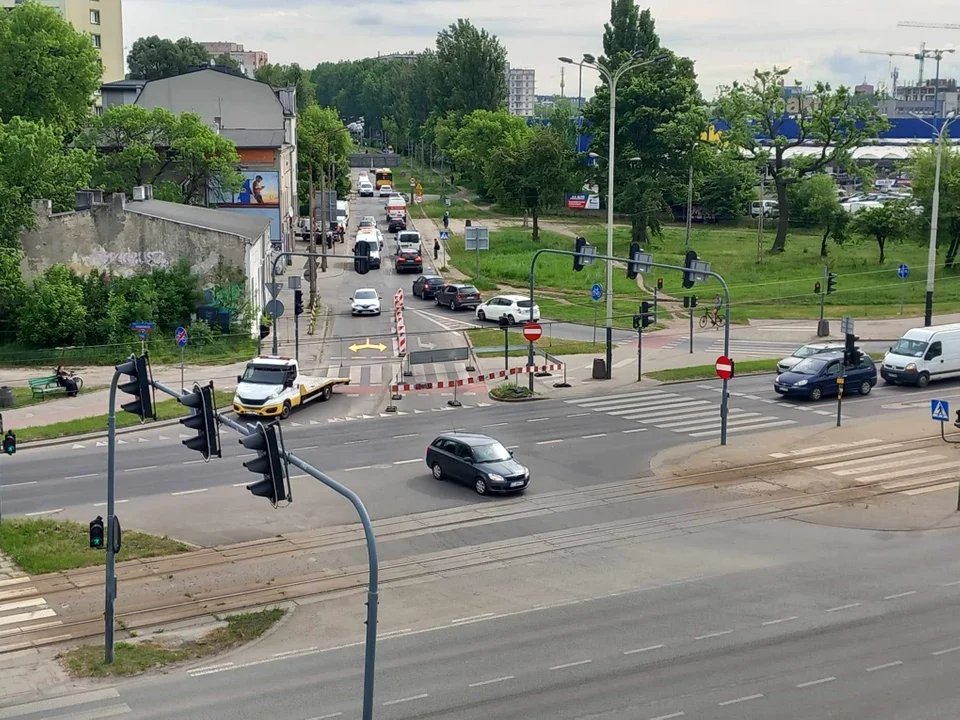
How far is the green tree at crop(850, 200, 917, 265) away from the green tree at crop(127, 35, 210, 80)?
119 m

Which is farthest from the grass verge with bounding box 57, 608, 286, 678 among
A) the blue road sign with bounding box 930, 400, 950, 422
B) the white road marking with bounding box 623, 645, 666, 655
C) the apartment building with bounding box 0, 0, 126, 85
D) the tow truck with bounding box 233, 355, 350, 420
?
the apartment building with bounding box 0, 0, 126, 85

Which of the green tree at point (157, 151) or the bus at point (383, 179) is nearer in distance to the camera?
the green tree at point (157, 151)

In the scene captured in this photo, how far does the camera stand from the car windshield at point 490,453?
29922mm

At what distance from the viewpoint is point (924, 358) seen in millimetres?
42875

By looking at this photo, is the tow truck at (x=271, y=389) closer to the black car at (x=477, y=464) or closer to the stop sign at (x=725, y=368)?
the black car at (x=477, y=464)

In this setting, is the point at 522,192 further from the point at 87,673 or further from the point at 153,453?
the point at 87,673

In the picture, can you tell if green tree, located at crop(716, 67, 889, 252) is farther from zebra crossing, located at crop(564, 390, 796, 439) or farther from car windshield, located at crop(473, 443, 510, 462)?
car windshield, located at crop(473, 443, 510, 462)

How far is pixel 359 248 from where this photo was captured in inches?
2655

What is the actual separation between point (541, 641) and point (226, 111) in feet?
223

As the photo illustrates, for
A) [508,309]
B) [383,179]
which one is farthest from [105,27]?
[508,309]

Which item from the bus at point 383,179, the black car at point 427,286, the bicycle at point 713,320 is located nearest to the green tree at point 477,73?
the bus at point 383,179

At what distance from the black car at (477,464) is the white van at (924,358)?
18.7m

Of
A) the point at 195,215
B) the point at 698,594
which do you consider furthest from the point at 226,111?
the point at 698,594

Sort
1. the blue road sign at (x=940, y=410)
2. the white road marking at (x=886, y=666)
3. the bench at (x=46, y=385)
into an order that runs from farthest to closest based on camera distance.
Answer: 1. the bench at (x=46, y=385)
2. the blue road sign at (x=940, y=410)
3. the white road marking at (x=886, y=666)
